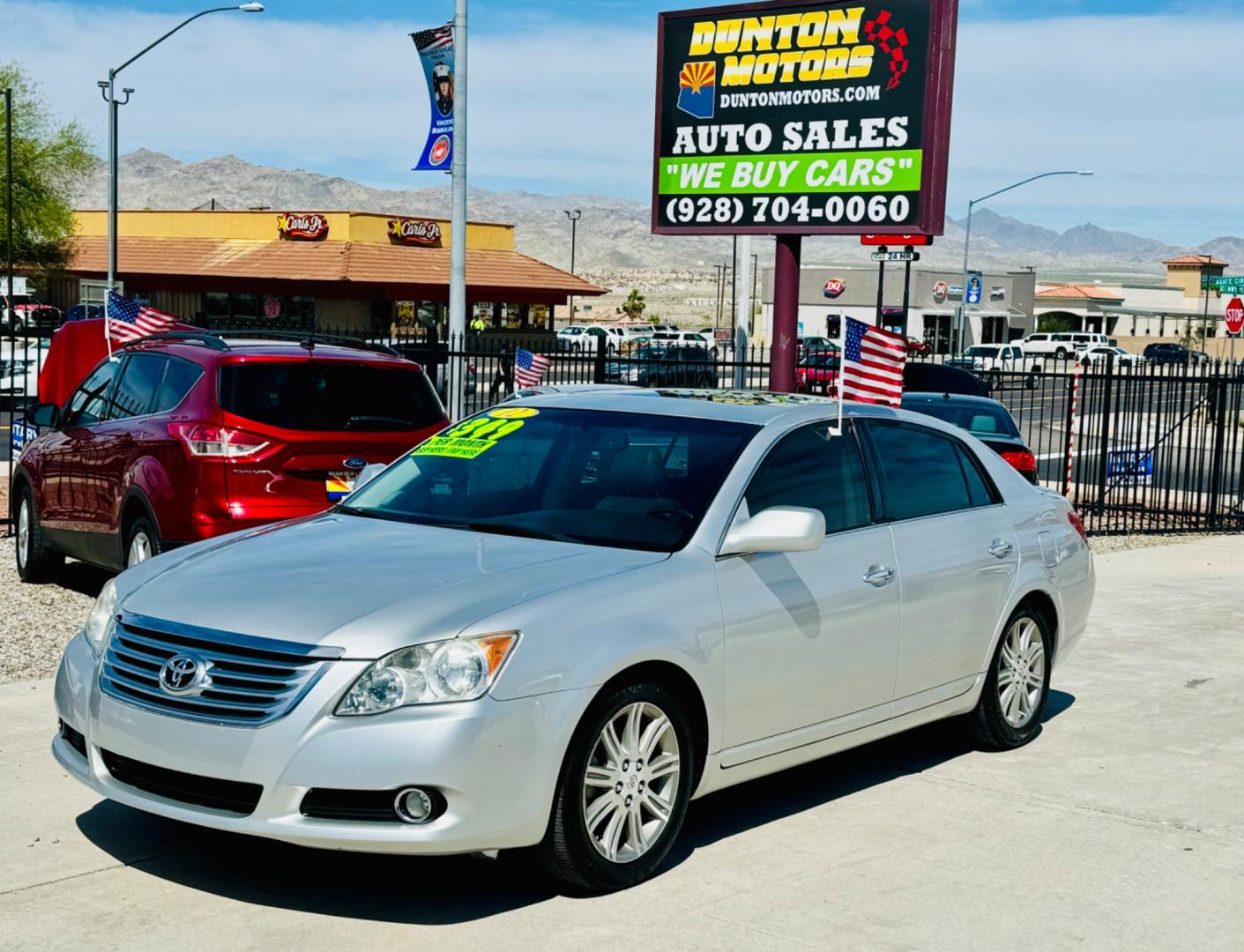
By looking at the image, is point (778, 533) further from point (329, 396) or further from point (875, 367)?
point (875, 367)

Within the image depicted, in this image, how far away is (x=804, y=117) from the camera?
528 inches

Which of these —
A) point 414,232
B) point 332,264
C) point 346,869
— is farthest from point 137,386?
point 414,232

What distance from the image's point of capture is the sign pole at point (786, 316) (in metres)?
14.2

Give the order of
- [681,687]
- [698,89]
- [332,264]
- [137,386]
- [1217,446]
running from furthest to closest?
[332,264]
[1217,446]
[698,89]
[137,386]
[681,687]

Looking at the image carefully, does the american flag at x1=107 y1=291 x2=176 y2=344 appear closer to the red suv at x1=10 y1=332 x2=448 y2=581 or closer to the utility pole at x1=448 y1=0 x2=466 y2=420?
the utility pole at x1=448 y1=0 x2=466 y2=420

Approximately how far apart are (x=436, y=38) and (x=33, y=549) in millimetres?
8341

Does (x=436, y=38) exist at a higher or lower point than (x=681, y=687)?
higher

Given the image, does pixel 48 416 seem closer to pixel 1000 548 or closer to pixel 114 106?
pixel 1000 548

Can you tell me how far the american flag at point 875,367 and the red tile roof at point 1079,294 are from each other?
351 feet

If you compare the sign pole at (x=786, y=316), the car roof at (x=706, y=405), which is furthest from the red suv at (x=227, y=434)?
the sign pole at (x=786, y=316)

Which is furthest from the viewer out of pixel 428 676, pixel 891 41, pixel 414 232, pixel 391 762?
pixel 414 232

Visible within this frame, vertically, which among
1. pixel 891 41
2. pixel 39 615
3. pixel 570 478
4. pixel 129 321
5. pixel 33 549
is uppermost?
pixel 891 41

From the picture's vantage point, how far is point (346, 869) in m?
5.52

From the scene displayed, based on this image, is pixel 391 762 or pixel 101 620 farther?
pixel 101 620
